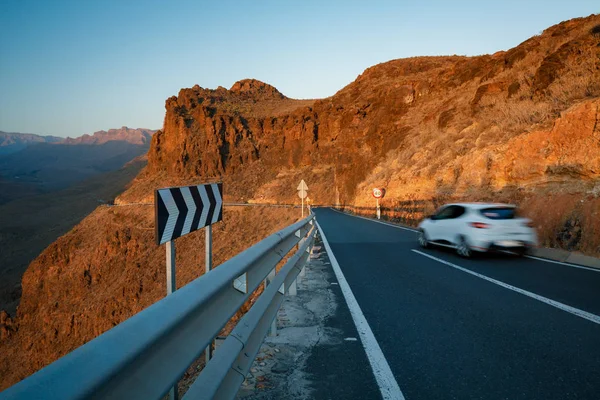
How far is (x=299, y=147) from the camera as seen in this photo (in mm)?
87500

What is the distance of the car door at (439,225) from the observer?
12.4 metres

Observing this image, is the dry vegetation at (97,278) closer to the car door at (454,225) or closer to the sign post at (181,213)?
the car door at (454,225)

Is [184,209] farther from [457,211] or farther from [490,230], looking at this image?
[457,211]

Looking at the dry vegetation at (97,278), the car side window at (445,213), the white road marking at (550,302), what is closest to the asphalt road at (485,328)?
the white road marking at (550,302)

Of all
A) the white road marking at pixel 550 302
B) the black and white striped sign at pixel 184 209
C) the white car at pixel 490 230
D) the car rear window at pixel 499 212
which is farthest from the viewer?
the car rear window at pixel 499 212

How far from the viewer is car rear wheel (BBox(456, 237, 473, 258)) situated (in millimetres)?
11328

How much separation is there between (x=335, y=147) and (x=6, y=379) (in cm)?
6192

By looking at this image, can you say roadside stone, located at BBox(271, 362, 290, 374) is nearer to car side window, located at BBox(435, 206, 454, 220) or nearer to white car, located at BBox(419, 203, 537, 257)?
white car, located at BBox(419, 203, 537, 257)

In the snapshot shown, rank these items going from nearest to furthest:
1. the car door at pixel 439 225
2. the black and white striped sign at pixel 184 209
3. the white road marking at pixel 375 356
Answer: the white road marking at pixel 375 356, the black and white striped sign at pixel 184 209, the car door at pixel 439 225

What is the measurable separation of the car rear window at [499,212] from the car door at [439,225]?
1.29 m

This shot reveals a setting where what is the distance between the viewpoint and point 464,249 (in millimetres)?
11438

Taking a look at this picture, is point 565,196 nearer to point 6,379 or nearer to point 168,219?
point 168,219

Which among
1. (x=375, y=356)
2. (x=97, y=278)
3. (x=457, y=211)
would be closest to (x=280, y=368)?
(x=375, y=356)

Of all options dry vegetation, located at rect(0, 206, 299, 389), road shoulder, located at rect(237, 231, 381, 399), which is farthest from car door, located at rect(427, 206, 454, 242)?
dry vegetation, located at rect(0, 206, 299, 389)
